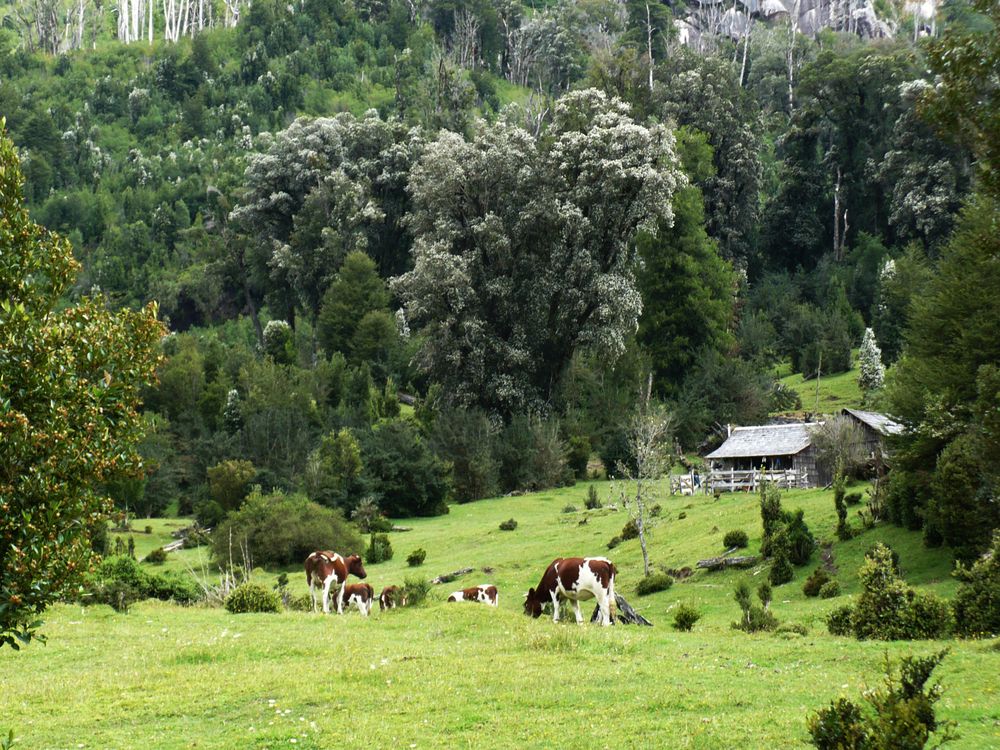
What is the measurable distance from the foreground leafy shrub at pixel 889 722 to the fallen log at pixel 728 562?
2264 centimetres

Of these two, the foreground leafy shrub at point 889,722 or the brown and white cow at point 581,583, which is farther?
the brown and white cow at point 581,583

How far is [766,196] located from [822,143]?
13.4 meters

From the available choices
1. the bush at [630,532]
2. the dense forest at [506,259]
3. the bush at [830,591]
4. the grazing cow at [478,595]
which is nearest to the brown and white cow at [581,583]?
the grazing cow at [478,595]

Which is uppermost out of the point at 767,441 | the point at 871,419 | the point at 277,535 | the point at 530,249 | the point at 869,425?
the point at 530,249

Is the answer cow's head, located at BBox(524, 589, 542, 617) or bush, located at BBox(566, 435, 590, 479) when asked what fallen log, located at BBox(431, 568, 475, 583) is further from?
bush, located at BBox(566, 435, 590, 479)

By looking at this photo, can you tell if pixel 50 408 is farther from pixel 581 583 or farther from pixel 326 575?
pixel 326 575

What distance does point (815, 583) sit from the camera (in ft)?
89.9

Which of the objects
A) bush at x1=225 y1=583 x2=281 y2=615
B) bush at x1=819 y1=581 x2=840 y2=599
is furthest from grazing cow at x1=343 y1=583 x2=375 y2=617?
bush at x1=819 y1=581 x2=840 y2=599

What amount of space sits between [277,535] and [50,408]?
109 feet

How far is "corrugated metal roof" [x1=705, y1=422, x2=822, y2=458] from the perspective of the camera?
47.2 metres

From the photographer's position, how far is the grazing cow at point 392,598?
1029 inches

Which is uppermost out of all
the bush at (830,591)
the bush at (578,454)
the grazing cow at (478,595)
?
the bush at (578,454)

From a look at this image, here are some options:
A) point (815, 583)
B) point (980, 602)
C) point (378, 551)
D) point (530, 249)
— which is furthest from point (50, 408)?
point (530, 249)

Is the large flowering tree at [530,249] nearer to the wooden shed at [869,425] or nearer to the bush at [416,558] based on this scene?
the wooden shed at [869,425]
